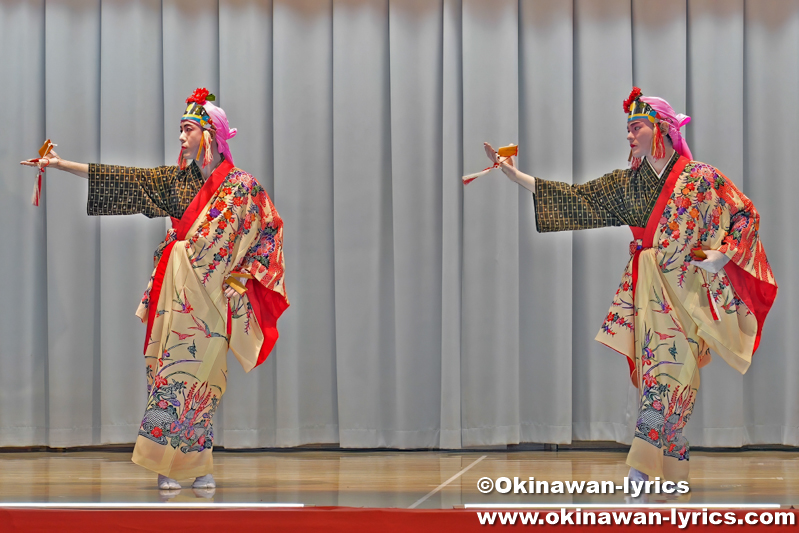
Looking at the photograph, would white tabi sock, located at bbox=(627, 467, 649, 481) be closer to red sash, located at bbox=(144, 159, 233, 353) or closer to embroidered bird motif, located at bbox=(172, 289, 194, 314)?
embroidered bird motif, located at bbox=(172, 289, 194, 314)

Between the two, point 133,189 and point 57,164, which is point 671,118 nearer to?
point 133,189

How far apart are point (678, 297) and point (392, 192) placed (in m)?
1.61

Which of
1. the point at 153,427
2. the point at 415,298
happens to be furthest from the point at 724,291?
the point at 153,427

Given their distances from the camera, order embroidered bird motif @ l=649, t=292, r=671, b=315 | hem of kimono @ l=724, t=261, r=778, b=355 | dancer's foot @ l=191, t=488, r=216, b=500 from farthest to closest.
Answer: hem of kimono @ l=724, t=261, r=778, b=355
embroidered bird motif @ l=649, t=292, r=671, b=315
dancer's foot @ l=191, t=488, r=216, b=500

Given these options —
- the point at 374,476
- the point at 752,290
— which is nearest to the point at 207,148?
the point at 374,476

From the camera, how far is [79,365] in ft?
12.8

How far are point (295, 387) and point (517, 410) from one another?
108 centimetres

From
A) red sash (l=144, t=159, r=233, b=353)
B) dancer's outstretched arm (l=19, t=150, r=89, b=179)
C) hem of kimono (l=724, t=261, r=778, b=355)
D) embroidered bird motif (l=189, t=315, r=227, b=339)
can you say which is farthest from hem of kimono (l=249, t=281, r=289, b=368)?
hem of kimono (l=724, t=261, r=778, b=355)

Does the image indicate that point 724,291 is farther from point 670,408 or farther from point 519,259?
point 519,259

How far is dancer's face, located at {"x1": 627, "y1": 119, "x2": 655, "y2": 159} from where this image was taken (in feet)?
9.31

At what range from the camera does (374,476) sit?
3156 mm

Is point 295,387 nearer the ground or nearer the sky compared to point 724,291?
nearer the ground

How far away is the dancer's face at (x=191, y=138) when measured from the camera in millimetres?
2928

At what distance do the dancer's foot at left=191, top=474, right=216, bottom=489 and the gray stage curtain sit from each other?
103 cm
